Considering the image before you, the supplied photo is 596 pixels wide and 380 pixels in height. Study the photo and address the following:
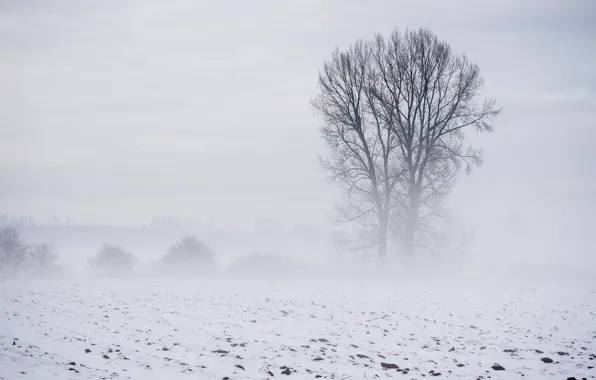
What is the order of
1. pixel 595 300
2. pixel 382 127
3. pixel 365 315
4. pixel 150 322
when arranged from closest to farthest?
pixel 150 322 → pixel 365 315 → pixel 595 300 → pixel 382 127

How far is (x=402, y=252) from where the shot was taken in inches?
983

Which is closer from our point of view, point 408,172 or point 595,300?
point 595,300

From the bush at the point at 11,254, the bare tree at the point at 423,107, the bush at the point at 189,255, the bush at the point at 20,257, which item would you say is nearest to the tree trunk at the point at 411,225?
the bare tree at the point at 423,107

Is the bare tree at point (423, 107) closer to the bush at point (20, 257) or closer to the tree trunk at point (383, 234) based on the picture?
the tree trunk at point (383, 234)

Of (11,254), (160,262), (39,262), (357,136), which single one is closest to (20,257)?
(11,254)

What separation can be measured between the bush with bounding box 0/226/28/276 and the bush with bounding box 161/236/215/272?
634 inches

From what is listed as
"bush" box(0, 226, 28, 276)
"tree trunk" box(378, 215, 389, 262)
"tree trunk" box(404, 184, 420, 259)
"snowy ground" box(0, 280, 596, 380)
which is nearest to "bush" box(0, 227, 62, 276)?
"bush" box(0, 226, 28, 276)

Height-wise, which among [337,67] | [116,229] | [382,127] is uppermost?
[337,67]

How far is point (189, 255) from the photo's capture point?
1378 inches

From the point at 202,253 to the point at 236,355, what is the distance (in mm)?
26161

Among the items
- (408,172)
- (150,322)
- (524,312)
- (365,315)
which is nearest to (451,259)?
(408,172)

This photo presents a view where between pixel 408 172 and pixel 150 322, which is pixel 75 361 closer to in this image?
pixel 150 322

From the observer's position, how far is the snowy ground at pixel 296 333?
9273 millimetres

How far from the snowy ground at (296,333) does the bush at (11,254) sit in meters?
26.5
